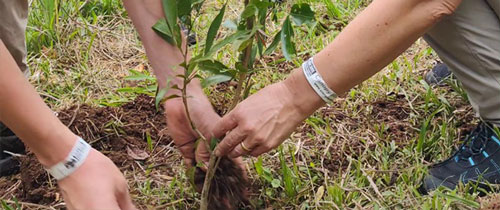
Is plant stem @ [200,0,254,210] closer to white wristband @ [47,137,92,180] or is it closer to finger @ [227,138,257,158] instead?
finger @ [227,138,257,158]

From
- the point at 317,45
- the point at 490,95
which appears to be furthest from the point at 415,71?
the point at 490,95

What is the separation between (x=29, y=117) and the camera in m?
1.25

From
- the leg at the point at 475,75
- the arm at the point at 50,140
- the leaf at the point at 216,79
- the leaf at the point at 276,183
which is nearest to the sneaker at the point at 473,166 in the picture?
A: the leg at the point at 475,75

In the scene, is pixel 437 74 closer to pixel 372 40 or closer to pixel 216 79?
pixel 372 40

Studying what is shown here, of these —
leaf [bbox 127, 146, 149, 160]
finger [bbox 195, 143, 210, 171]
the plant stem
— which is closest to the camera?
the plant stem

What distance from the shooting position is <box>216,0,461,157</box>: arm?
1.43 m

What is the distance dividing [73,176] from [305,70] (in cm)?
55

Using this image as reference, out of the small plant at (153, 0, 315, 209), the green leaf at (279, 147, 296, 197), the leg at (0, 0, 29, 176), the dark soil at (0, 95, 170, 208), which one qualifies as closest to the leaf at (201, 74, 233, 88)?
the small plant at (153, 0, 315, 209)

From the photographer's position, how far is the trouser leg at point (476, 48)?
176 centimetres

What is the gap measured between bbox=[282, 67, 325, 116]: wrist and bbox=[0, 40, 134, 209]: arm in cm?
44

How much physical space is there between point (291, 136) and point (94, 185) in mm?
938

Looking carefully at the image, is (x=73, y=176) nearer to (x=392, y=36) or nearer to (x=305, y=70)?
(x=305, y=70)

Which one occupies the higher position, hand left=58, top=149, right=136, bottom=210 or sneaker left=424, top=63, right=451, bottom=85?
hand left=58, top=149, right=136, bottom=210

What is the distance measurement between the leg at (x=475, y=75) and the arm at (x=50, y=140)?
966 millimetres
